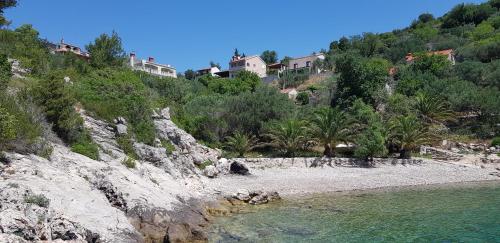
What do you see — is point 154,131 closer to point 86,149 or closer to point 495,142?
point 86,149

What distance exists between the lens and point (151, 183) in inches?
846

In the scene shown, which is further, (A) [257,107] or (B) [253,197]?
(A) [257,107]

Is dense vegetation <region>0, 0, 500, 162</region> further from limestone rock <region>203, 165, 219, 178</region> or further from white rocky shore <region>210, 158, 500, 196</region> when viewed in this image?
limestone rock <region>203, 165, 219, 178</region>

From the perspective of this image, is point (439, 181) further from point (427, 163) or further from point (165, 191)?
point (165, 191)

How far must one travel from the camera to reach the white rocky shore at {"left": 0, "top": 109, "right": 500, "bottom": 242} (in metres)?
12.5

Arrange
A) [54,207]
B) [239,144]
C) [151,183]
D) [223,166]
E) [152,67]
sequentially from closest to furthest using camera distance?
1. [54,207]
2. [151,183]
3. [223,166]
4. [239,144]
5. [152,67]

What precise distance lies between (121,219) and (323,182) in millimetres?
19185

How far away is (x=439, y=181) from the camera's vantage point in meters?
34.2

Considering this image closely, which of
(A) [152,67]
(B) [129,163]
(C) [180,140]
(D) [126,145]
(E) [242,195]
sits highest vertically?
(A) [152,67]

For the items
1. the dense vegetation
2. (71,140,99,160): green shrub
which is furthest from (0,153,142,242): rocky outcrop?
(71,140,99,160): green shrub

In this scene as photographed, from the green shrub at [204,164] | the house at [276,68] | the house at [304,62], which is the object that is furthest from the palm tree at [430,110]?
the house at [276,68]

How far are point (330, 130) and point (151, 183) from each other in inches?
792

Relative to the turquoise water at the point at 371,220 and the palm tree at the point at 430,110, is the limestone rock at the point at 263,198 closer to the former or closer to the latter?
the turquoise water at the point at 371,220

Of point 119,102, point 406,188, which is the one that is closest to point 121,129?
point 119,102
